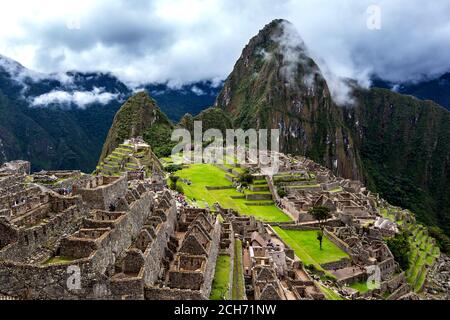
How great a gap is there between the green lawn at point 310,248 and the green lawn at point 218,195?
143 inches

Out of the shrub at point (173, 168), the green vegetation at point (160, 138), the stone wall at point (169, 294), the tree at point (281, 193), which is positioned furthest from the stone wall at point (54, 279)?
the green vegetation at point (160, 138)

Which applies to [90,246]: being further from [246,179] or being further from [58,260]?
[246,179]

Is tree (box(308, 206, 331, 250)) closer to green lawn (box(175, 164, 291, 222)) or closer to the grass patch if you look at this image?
green lawn (box(175, 164, 291, 222))

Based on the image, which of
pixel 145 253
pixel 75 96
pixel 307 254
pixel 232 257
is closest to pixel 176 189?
pixel 307 254

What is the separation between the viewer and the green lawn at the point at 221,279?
19.3m

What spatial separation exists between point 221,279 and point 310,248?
67.8 ft

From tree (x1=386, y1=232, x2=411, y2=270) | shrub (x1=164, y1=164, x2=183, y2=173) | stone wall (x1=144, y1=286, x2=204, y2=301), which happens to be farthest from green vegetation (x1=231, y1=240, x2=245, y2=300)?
shrub (x1=164, y1=164, x2=183, y2=173)

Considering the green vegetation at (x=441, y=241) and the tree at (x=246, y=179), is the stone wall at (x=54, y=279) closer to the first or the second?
the tree at (x=246, y=179)

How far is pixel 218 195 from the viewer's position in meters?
53.6

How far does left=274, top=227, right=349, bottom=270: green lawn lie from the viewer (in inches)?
1454

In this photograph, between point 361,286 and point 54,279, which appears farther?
point 361,286

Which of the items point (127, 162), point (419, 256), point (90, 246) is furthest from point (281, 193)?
point (90, 246)

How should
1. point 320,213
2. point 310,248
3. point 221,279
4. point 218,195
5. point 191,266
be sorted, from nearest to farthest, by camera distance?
point 191,266 < point 221,279 < point 310,248 < point 320,213 < point 218,195

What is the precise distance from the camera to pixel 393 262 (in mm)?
41594
